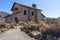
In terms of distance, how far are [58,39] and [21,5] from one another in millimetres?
23996

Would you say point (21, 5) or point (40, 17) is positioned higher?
point (21, 5)

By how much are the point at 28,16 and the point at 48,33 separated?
814 inches

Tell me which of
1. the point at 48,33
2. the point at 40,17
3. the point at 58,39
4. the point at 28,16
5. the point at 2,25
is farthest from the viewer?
the point at 40,17

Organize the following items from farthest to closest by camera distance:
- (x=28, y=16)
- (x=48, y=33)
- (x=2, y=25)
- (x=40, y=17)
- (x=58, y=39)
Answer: (x=40, y=17) < (x=28, y=16) < (x=2, y=25) < (x=48, y=33) < (x=58, y=39)

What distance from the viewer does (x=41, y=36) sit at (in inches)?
671

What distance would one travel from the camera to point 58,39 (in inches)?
612

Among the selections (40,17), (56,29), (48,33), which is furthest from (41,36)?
(40,17)

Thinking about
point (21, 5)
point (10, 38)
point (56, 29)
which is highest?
point (21, 5)

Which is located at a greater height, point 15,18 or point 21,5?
point 21,5

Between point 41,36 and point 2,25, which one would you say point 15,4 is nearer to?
point 2,25

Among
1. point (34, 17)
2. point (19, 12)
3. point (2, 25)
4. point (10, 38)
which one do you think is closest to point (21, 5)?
point (19, 12)

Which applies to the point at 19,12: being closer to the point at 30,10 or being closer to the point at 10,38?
the point at 30,10

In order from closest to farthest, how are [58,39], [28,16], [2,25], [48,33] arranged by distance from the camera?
[58,39], [48,33], [2,25], [28,16]

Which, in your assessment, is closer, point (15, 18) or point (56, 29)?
point (56, 29)
